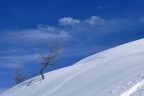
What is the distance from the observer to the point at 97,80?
36156 mm

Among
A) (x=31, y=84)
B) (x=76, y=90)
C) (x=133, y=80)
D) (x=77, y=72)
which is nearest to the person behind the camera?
(x=133, y=80)

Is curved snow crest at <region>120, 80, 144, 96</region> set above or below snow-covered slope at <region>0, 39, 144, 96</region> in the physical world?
below

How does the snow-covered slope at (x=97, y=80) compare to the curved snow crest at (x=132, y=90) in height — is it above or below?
above

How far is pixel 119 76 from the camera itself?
33.8 metres

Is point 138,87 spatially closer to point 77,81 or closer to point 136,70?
point 136,70

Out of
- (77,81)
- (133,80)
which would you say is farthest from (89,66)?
(133,80)

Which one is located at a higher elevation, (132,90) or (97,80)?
(97,80)

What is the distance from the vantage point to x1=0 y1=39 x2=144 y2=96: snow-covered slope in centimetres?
2917

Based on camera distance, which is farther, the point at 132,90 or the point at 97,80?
the point at 97,80

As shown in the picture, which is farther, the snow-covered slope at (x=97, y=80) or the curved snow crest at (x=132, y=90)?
the snow-covered slope at (x=97, y=80)

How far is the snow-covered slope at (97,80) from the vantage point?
29172 mm

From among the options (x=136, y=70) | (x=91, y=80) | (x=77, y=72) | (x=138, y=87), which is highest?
(x=77, y=72)

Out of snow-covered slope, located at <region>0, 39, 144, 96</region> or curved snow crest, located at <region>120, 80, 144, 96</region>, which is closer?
curved snow crest, located at <region>120, 80, 144, 96</region>

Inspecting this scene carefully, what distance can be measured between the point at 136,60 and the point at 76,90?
5602mm
